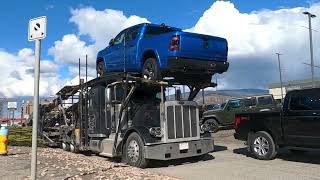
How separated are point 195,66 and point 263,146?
10.3 feet

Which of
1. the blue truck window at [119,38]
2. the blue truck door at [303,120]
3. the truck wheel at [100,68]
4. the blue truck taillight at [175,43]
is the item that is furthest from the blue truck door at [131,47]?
the blue truck door at [303,120]

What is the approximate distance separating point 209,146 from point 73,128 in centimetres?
546

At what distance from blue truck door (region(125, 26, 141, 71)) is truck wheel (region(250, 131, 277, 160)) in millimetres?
4110

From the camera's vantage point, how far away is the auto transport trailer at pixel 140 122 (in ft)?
41.0

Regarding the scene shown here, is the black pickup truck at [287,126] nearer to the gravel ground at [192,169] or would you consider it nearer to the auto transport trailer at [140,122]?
the gravel ground at [192,169]

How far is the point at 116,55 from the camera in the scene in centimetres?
1514

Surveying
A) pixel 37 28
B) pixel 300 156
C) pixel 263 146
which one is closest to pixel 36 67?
pixel 37 28

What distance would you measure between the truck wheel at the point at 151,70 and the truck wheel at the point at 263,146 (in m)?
3.42

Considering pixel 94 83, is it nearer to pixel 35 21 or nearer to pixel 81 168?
pixel 81 168

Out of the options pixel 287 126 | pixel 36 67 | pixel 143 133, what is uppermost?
pixel 36 67

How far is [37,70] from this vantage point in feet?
25.5

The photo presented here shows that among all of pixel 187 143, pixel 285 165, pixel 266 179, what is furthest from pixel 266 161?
pixel 266 179

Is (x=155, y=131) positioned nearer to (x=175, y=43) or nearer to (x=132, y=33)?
(x=175, y=43)

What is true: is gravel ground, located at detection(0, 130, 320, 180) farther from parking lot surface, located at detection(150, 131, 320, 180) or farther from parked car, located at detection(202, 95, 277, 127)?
parked car, located at detection(202, 95, 277, 127)
